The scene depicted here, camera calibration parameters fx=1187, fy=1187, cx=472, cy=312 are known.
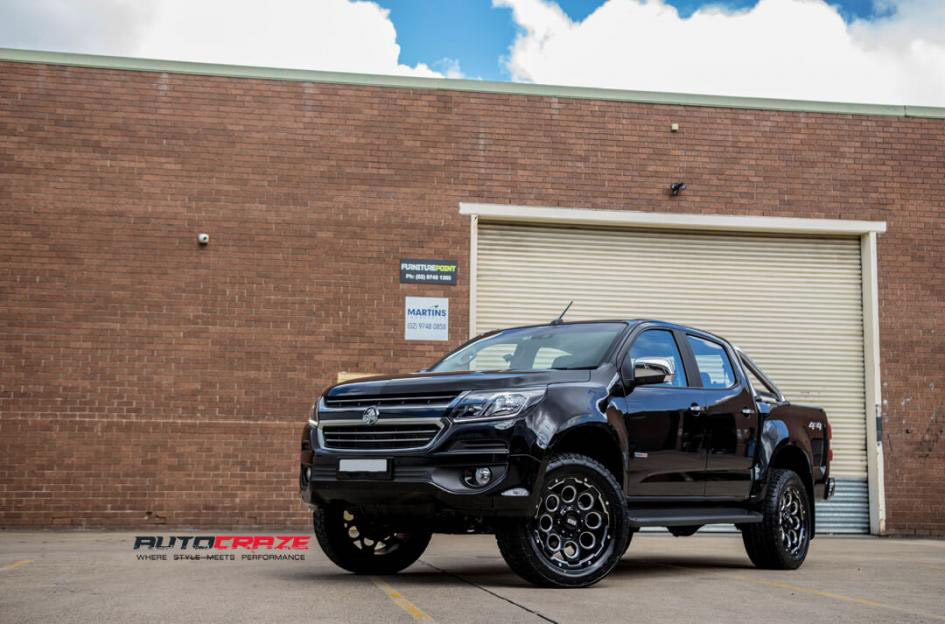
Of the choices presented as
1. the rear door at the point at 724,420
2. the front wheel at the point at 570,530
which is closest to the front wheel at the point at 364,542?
the front wheel at the point at 570,530

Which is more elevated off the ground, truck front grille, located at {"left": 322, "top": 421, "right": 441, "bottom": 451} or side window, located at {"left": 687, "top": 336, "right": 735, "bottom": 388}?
side window, located at {"left": 687, "top": 336, "right": 735, "bottom": 388}

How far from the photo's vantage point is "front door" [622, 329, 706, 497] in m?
8.65

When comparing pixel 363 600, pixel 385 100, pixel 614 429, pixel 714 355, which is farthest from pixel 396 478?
pixel 385 100

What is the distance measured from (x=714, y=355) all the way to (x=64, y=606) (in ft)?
18.7

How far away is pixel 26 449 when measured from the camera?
16.1m

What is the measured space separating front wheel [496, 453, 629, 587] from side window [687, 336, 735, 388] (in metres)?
2.09

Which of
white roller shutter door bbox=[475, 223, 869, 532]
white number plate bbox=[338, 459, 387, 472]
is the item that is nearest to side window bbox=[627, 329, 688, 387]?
white number plate bbox=[338, 459, 387, 472]

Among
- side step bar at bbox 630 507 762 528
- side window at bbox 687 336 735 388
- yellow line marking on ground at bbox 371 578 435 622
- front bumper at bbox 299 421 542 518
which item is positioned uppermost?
side window at bbox 687 336 735 388

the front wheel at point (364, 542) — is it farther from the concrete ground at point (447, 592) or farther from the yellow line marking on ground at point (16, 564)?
the yellow line marking on ground at point (16, 564)

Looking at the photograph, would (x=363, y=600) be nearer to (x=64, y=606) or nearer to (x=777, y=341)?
(x=64, y=606)

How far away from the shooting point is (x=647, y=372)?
28.2 feet

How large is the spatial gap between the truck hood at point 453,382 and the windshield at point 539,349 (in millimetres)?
420

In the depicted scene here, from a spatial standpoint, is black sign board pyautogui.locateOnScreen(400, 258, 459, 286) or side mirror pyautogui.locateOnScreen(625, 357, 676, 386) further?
black sign board pyautogui.locateOnScreen(400, 258, 459, 286)
